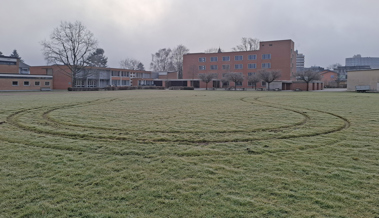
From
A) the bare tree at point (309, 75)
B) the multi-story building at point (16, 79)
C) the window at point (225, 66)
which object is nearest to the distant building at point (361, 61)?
the window at point (225, 66)

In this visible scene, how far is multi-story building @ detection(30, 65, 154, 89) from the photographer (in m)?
73.4

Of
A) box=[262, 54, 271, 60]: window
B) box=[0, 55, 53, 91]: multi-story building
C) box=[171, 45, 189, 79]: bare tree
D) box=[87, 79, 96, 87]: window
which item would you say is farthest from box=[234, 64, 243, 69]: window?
box=[0, 55, 53, 91]: multi-story building

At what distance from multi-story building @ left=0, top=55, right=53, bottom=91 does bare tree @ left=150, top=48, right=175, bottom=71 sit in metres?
60.1

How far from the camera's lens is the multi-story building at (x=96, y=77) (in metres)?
73.4

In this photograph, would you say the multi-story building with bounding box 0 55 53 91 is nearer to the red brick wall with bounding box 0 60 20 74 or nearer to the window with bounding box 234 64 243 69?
the red brick wall with bounding box 0 60 20 74

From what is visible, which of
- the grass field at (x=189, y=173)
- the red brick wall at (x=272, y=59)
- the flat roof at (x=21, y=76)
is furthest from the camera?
the red brick wall at (x=272, y=59)

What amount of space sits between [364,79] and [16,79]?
251 feet

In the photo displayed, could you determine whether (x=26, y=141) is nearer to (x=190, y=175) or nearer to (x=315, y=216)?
(x=190, y=175)

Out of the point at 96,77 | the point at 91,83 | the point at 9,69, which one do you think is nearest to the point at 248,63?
the point at 96,77

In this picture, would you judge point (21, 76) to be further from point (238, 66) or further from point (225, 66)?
point (238, 66)

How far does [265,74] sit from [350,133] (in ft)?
197

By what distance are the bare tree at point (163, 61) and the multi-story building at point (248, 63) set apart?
17.4 m

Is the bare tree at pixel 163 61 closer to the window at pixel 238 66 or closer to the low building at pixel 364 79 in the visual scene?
the window at pixel 238 66

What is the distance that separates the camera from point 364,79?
185ft
